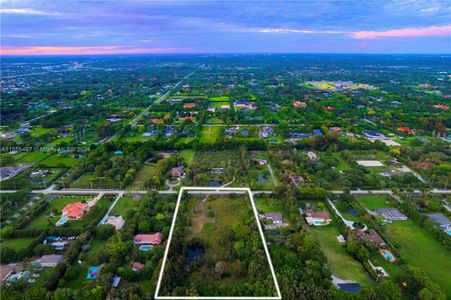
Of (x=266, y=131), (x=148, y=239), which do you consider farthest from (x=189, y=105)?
(x=148, y=239)

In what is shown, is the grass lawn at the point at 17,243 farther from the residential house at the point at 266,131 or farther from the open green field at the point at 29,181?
the residential house at the point at 266,131

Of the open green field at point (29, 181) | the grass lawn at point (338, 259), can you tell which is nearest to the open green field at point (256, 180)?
the grass lawn at point (338, 259)

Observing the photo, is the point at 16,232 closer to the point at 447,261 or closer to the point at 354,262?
the point at 354,262

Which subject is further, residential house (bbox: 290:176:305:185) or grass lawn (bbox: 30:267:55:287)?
residential house (bbox: 290:176:305:185)

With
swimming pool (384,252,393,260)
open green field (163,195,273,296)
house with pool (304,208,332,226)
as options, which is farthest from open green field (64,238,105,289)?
swimming pool (384,252,393,260)

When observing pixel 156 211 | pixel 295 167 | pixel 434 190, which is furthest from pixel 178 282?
pixel 434 190

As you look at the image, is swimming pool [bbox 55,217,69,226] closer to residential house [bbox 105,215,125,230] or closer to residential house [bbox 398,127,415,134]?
residential house [bbox 105,215,125,230]

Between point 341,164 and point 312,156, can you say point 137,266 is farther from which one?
point 341,164
